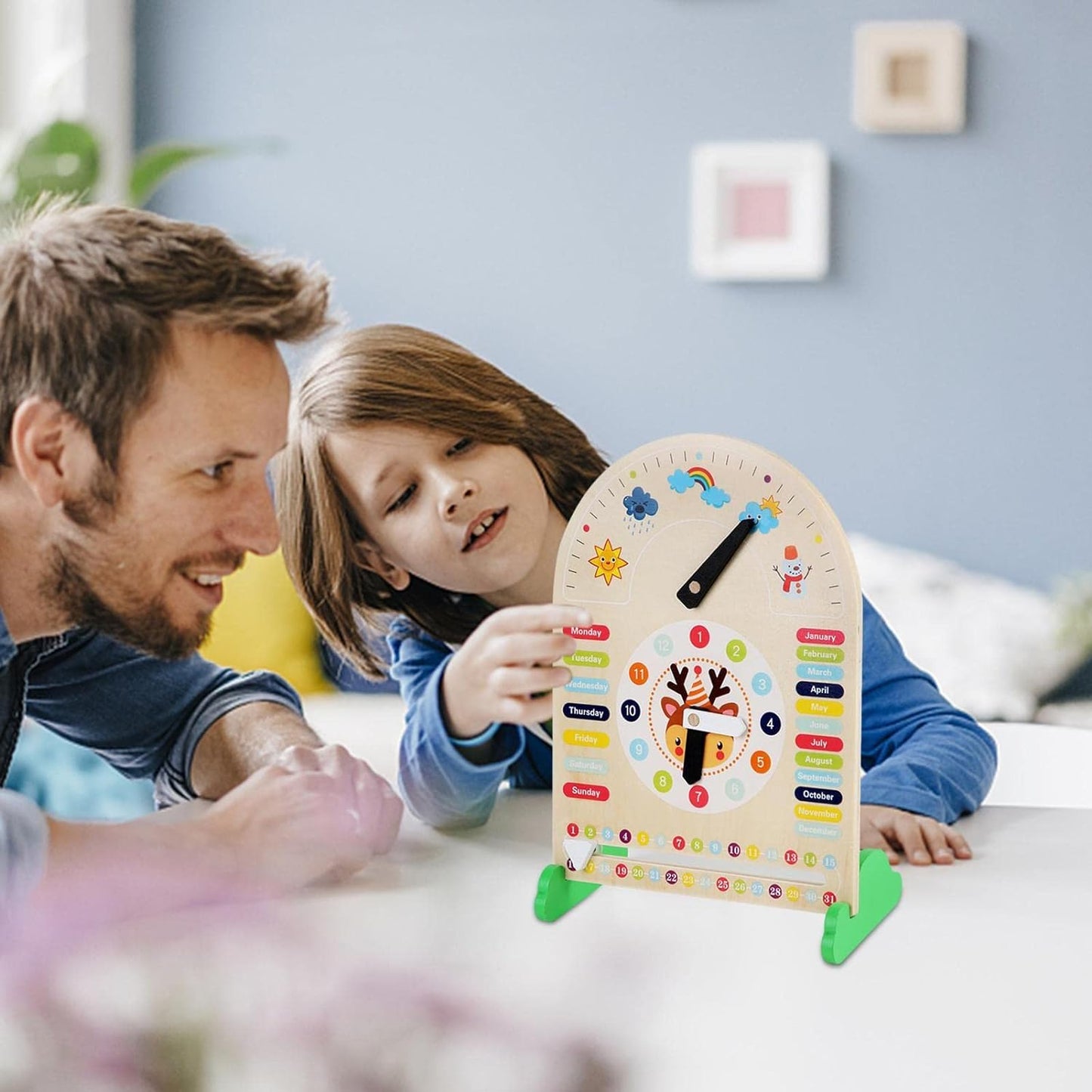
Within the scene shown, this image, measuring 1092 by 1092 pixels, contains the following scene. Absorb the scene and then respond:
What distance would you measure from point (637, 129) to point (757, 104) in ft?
0.26

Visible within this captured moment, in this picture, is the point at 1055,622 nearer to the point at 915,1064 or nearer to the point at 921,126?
the point at 921,126

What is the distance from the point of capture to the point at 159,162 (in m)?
0.79

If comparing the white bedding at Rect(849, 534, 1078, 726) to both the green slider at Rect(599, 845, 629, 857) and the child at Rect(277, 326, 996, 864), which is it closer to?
the child at Rect(277, 326, 996, 864)

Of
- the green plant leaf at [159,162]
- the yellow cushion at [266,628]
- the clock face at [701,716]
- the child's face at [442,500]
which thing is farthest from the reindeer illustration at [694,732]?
the green plant leaf at [159,162]

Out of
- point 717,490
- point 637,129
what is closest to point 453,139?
point 637,129

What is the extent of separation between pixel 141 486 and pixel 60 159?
1.15 feet

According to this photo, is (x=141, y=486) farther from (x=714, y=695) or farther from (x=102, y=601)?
(x=714, y=695)

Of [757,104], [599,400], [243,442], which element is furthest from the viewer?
[757,104]

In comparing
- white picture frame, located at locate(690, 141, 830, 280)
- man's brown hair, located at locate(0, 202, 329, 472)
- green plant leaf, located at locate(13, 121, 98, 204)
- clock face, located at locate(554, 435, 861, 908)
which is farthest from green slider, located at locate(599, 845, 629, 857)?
green plant leaf, located at locate(13, 121, 98, 204)

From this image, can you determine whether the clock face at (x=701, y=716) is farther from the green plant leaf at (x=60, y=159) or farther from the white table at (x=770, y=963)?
the green plant leaf at (x=60, y=159)

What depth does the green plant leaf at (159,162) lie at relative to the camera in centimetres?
78

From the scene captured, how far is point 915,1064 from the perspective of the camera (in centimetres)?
44

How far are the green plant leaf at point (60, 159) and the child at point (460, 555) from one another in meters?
0.28

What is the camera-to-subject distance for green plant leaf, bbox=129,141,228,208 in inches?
30.6
